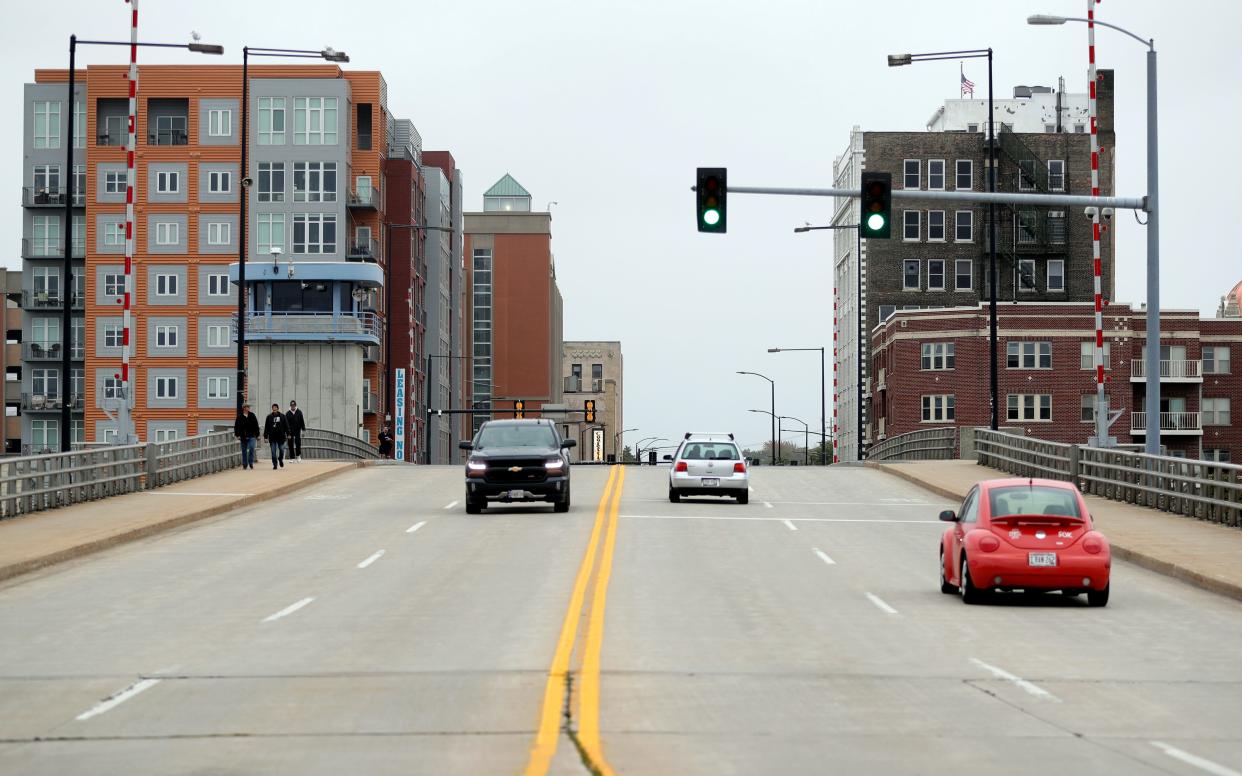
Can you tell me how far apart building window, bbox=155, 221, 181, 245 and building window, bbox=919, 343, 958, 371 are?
48.1 metres

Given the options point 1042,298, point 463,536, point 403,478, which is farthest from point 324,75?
point 463,536

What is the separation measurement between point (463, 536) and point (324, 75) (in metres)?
83.6

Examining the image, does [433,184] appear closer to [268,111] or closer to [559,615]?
[268,111]

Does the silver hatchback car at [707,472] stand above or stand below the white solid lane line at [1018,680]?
above

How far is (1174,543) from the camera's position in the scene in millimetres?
26000

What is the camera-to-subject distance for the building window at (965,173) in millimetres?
108250

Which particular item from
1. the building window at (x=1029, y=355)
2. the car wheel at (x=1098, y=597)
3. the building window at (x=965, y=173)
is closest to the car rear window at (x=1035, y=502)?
the car wheel at (x=1098, y=597)

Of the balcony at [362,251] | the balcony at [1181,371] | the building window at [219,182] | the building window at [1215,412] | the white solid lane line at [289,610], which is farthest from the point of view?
the balcony at [362,251]

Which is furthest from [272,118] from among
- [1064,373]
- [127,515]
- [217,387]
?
[127,515]

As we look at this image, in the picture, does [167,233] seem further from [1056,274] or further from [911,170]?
[1056,274]

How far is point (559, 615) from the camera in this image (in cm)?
1722

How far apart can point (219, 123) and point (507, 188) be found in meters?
86.5

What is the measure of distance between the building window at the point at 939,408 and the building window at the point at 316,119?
41.0 metres

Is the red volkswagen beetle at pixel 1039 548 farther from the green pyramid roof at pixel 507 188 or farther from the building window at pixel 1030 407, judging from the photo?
the green pyramid roof at pixel 507 188
